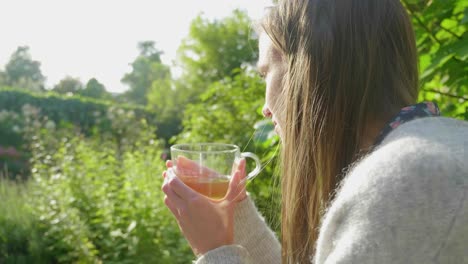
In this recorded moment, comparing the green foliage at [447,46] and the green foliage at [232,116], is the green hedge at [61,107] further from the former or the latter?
the green foliage at [447,46]

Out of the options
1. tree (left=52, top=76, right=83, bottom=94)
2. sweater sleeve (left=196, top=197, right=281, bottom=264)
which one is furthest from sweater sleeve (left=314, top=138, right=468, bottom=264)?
tree (left=52, top=76, right=83, bottom=94)

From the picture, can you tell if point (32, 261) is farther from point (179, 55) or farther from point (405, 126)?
point (179, 55)

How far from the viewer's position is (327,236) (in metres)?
0.94

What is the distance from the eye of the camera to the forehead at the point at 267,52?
Answer: 1.25m

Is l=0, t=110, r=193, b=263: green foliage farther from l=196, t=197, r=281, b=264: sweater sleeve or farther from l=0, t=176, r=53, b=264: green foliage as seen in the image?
l=196, t=197, r=281, b=264: sweater sleeve

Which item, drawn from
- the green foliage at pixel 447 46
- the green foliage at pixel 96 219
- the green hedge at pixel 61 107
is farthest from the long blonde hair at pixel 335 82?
the green hedge at pixel 61 107

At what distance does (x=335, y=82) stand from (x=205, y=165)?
19.6 inches

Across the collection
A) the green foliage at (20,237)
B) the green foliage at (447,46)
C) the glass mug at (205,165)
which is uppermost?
the green foliage at (447,46)

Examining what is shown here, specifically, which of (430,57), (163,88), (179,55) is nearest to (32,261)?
(430,57)

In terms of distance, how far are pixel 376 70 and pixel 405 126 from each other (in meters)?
0.18

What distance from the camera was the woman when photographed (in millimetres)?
832

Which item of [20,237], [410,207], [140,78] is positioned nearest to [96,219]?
[20,237]

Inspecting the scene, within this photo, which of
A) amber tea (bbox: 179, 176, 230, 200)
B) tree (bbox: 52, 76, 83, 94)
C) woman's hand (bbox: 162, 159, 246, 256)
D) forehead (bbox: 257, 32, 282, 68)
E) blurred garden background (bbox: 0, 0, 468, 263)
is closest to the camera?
forehead (bbox: 257, 32, 282, 68)

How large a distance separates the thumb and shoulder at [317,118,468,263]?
0.63m
